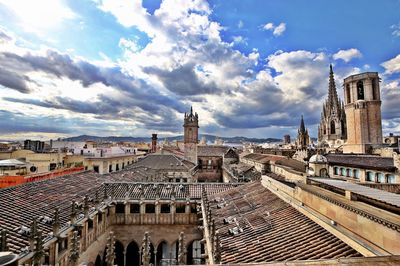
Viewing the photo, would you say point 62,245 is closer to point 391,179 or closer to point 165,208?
point 165,208

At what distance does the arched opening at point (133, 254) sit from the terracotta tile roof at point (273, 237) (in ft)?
51.8

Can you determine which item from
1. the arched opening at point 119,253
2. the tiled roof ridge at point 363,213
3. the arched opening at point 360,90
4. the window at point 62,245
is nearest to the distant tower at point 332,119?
the arched opening at point 360,90

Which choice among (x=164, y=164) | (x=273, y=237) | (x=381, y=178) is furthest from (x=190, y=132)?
(x=273, y=237)

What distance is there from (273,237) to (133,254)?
2402 centimetres

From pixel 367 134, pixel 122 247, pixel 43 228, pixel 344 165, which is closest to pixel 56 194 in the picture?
pixel 43 228

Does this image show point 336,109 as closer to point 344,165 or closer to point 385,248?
point 344,165

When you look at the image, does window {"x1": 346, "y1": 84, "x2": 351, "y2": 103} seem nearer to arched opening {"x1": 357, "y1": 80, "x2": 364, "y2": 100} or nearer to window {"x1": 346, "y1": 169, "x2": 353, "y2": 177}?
arched opening {"x1": 357, "y1": 80, "x2": 364, "y2": 100}

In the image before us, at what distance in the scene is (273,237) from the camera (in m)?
12.6

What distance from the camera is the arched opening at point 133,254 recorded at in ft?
101

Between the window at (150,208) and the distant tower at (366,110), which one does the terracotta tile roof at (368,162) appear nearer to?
the distant tower at (366,110)

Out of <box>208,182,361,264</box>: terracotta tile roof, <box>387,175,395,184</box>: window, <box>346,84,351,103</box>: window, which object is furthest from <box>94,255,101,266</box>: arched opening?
<box>346,84,351,103</box>: window

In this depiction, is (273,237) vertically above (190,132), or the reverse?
(190,132)

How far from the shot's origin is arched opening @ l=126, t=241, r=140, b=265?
30.7 meters

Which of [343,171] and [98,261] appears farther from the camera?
[343,171]
